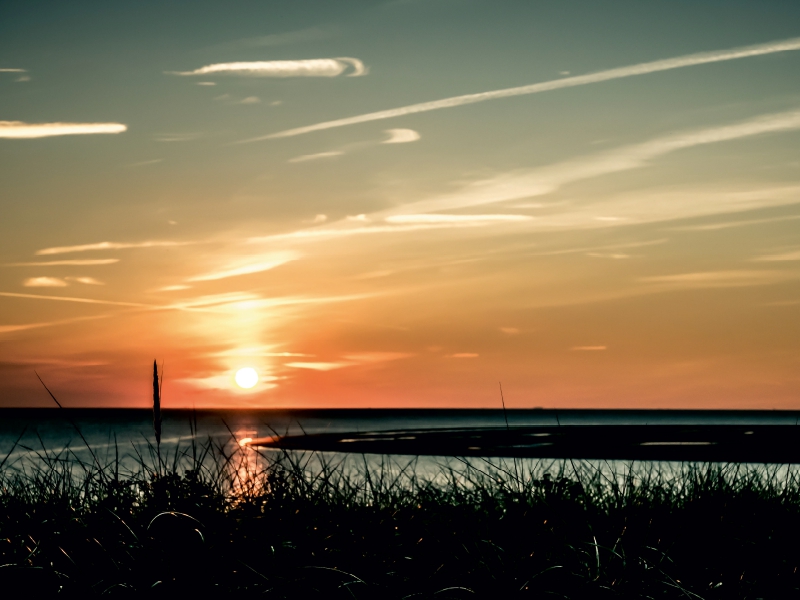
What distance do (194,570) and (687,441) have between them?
94.0 ft

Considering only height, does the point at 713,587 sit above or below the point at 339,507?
below

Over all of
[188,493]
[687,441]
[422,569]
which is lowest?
→ [687,441]

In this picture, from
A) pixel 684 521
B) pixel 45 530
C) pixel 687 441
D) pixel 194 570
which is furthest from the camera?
pixel 687 441

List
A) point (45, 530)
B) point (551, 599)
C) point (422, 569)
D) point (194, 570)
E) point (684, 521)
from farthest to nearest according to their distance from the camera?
1. point (684, 521)
2. point (45, 530)
3. point (422, 569)
4. point (194, 570)
5. point (551, 599)

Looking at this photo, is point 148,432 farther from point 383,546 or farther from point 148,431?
point 383,546

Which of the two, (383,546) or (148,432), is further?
(148,432)

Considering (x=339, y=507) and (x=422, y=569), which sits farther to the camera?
(x=339, y=507)

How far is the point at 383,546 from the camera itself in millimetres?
5570

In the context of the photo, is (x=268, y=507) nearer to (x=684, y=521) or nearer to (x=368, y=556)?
(x=368, y=556)

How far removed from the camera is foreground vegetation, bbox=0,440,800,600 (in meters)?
4.74

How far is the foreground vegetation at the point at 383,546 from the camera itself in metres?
4.74

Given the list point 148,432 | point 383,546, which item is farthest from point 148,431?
point 383,546

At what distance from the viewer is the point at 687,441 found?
99.7 feet

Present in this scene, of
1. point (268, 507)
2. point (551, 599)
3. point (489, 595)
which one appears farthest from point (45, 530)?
point (551, 599)
